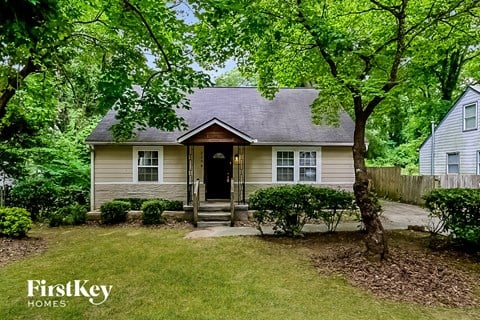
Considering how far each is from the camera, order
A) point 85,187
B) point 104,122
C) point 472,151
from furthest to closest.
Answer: point 472,151 < point 85,187 < point 104,122

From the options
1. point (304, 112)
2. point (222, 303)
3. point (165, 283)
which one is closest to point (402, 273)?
point (222, 303)

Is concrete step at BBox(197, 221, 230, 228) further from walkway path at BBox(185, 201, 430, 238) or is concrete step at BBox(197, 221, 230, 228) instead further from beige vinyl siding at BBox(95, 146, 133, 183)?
beige vinyl siding at BBox(95, 146, 133, 183)

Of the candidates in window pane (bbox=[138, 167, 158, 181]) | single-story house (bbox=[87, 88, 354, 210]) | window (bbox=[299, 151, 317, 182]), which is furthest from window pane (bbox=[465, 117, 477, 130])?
window pane (bbox=[138, 167, 158, 181])

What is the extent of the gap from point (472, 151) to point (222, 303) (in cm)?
1610

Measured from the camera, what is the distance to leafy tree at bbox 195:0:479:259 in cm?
533

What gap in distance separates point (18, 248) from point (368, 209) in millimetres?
7711

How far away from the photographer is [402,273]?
5.16 m

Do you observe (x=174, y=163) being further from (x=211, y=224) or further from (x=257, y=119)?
(x=257, y=119)

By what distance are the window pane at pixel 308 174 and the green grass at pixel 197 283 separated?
5045 mm

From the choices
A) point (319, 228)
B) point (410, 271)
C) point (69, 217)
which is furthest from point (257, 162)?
point (410, 271)

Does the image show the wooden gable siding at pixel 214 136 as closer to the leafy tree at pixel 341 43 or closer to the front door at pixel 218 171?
the front door at pixel 218 171

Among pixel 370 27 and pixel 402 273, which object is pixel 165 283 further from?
pixel 370 27

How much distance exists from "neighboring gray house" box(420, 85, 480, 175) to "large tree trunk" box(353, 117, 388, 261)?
1221cm

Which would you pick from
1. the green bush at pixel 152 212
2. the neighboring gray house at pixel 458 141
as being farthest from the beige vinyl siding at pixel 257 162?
the neighboring gray house at pixel 458 141
